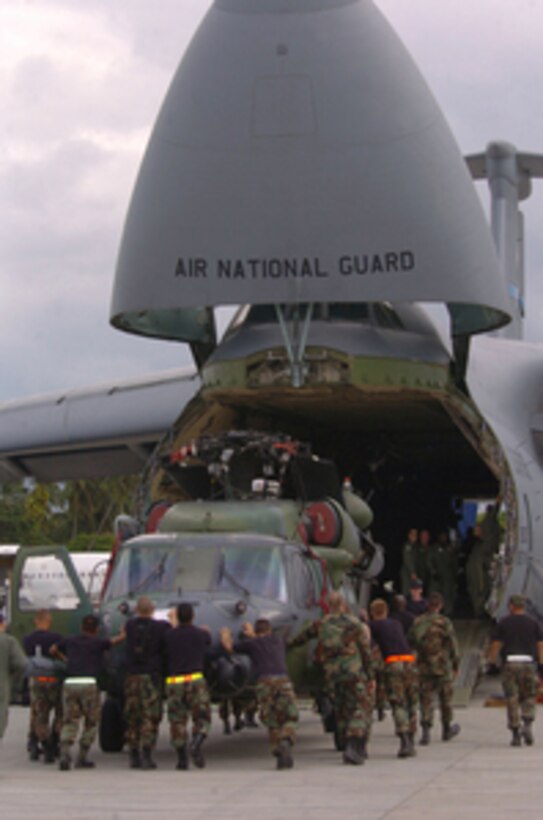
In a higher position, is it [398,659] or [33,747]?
[398,659]

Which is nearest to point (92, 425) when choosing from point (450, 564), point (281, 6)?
point (450, 564)

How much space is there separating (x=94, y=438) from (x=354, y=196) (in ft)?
26.1

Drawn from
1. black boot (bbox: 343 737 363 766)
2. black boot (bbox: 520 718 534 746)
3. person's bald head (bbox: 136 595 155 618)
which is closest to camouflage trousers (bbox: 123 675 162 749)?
person's bald head (bbox: 136 595 155 618)

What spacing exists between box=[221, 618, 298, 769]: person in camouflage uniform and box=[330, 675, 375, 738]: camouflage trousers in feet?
1.68

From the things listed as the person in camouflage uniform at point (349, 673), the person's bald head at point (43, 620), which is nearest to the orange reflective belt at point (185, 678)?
the person in camouflage uniform at point (349, 673)

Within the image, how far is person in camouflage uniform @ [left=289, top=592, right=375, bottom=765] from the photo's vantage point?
38.9 feet

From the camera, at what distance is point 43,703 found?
485 inches

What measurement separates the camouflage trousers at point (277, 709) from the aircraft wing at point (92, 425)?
32.2 feet

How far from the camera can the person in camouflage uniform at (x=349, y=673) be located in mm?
11852

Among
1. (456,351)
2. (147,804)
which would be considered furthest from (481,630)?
(147,804)

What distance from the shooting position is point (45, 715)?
1232cm

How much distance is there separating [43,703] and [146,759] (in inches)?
48.2

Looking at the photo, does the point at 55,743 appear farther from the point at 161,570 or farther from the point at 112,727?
the point at 161,570

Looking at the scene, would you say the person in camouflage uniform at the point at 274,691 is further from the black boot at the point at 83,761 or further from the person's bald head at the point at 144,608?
the black boot at the point at 83,761
